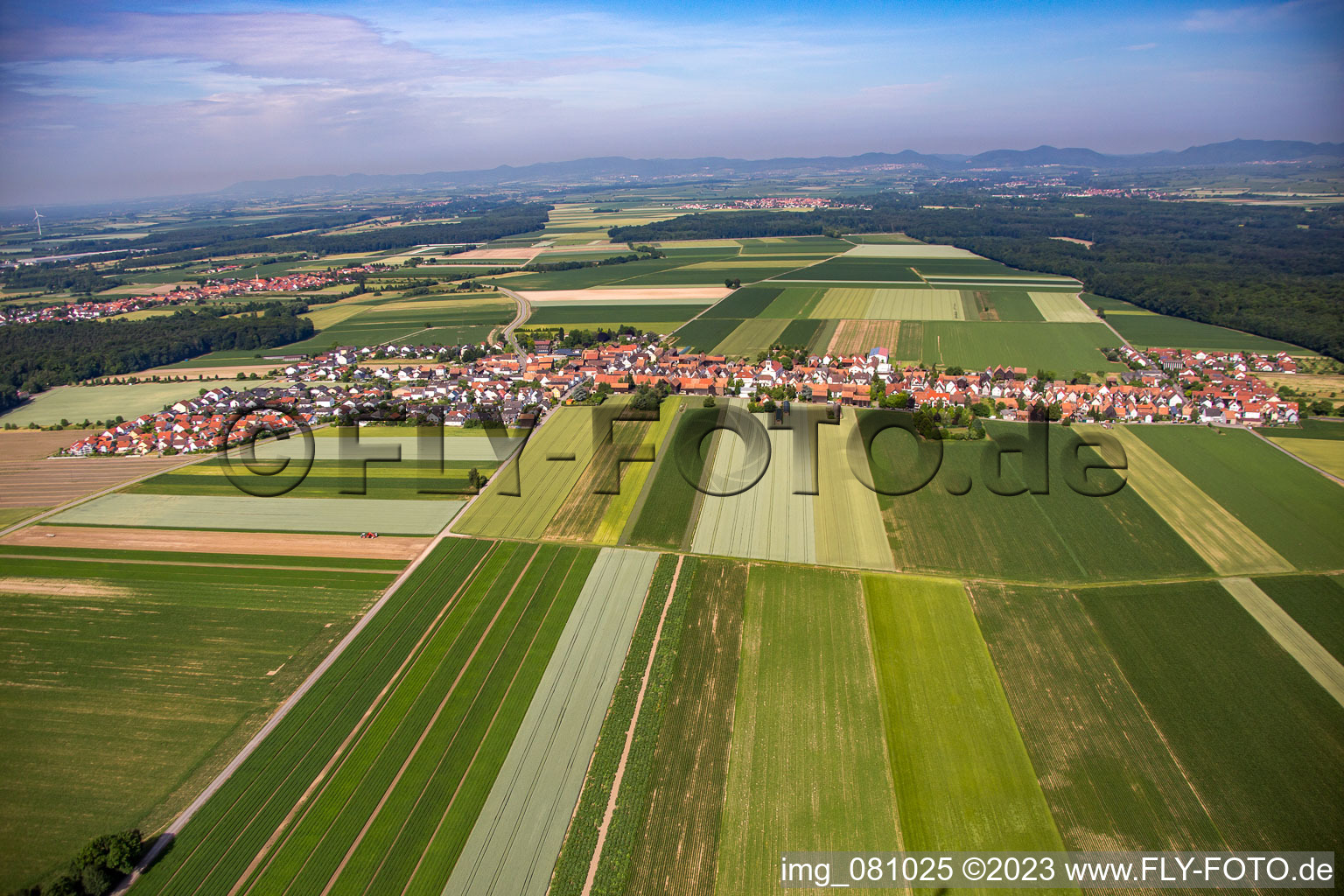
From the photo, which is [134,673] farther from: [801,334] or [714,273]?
[714,273]

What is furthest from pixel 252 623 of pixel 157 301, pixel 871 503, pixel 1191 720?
pixel 157 301

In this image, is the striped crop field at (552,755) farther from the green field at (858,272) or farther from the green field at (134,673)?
the green field at (858,272)

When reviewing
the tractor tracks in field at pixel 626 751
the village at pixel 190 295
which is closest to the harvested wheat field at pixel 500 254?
the village at pixel 190 295

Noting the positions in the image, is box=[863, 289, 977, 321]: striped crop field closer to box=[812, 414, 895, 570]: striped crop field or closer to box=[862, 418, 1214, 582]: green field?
box=[862, 418, 1214, 582]: green field

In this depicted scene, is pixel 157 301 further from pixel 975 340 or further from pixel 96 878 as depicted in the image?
pixel 975 340

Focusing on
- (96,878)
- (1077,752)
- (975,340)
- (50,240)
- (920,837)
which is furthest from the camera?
(50,240)

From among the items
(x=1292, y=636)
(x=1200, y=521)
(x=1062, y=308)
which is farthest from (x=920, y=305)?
(x=1292, y=636)

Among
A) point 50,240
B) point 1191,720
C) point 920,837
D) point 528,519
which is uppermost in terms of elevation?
point 50,240
